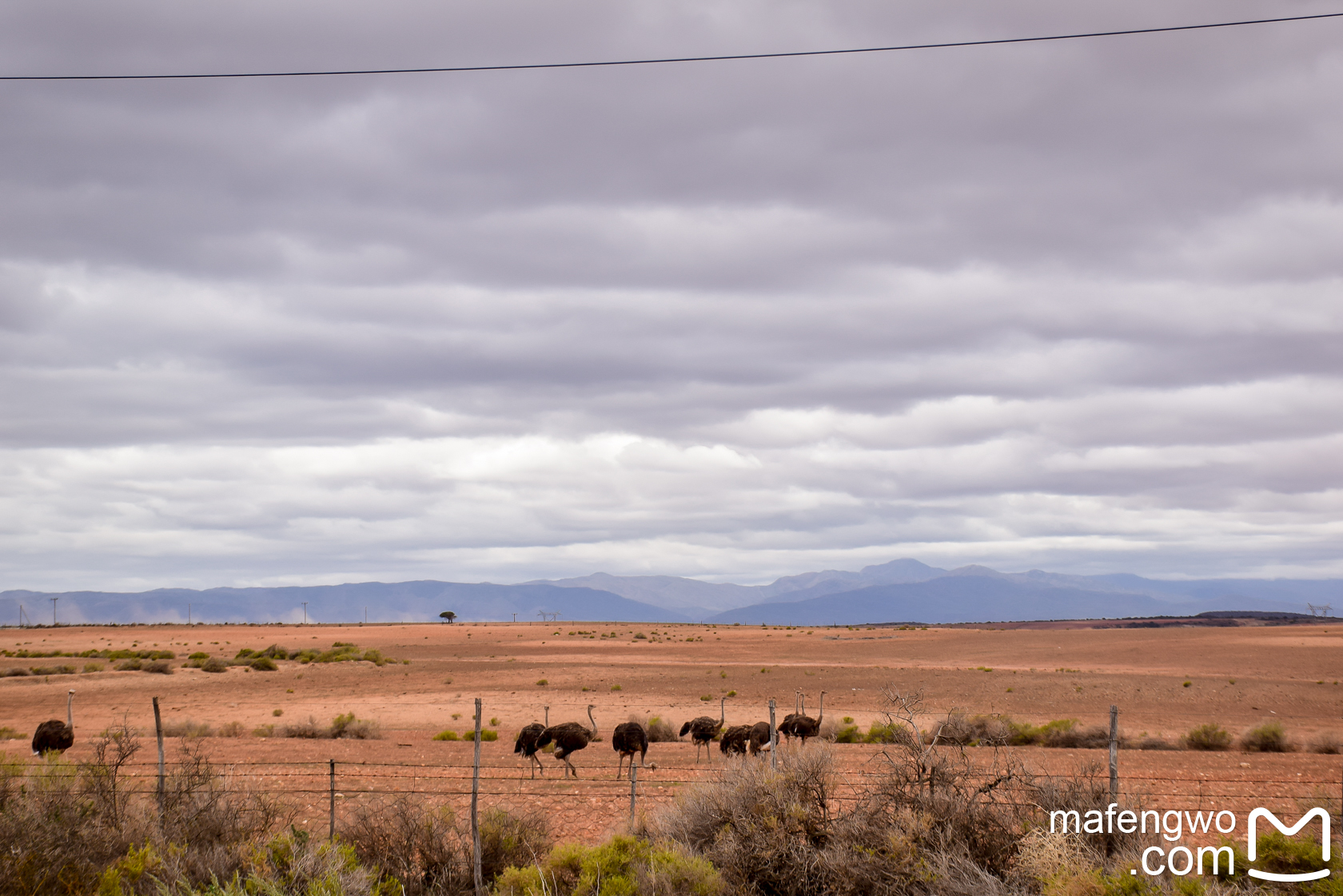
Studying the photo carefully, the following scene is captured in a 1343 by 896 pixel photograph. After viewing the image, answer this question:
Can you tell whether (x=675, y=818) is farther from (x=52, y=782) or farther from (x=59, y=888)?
(x=52, y=782)

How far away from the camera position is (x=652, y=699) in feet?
134

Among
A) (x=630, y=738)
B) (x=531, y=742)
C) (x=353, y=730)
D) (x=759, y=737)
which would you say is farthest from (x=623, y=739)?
(x=353, y=730)

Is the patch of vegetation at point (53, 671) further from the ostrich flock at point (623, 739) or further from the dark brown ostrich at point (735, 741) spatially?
the dark brown ostrich at point (735, 741)

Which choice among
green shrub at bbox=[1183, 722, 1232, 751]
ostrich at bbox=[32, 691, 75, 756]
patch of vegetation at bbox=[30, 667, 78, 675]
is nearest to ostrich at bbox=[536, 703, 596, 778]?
ostrich at bbox=[32, 691, 75, 756]

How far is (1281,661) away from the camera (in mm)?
58312

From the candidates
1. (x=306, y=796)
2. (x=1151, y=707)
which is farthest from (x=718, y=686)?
(x=306, y=796)

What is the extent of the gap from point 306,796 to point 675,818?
315 inches

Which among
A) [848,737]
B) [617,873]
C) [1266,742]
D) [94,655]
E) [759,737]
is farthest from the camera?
[94,655]

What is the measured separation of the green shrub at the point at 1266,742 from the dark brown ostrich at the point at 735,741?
1403 cm

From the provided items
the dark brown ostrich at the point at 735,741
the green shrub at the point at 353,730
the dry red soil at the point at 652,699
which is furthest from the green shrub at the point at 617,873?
the green shrub at the point at 353,730

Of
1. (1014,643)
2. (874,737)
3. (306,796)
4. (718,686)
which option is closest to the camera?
(306,796)

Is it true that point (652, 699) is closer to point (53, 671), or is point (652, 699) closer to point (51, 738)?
point (51, 738)

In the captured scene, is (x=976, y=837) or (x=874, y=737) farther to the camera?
(x=874, y=737)

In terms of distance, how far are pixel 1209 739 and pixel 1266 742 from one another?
1.36 metres
